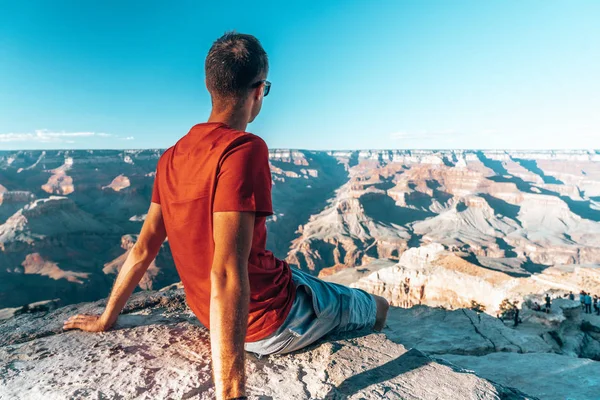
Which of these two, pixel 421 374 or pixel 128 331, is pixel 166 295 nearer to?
pixel 128 331

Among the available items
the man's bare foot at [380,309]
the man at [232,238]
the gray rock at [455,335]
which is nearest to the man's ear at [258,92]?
the man at [232,238]

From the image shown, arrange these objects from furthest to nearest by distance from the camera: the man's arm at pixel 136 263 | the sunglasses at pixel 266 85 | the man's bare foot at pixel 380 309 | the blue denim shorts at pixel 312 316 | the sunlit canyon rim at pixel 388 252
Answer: the sunlit canyon rim at pixel 388 252
the man's bare foot at pixel 380 309
the man's arm at pixel 136 263
the blue denim shorts at pixel 312 316
the sunglasses at pixel 266 85

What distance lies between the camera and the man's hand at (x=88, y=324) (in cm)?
224

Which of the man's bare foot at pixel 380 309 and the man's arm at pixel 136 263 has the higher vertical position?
the man's arm at pixel 136 263

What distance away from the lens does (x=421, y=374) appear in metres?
1.85

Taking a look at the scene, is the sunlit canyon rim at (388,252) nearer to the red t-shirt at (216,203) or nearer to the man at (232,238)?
the man at (232,238)

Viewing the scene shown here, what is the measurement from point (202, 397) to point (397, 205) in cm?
8299

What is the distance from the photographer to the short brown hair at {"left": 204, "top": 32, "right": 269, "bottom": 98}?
1421 mm

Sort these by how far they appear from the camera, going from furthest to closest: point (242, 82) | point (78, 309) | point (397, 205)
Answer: point (397, 205)
point (78, 309)
point (242, 82)

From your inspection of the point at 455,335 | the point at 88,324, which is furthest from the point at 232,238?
the point at 455,335

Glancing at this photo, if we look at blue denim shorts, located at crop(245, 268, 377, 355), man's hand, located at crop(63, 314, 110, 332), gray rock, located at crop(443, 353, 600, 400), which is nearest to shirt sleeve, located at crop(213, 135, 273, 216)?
blue denim shorts, located at crop(245, 268, 377, 355)

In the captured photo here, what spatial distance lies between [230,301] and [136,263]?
3.83 feet

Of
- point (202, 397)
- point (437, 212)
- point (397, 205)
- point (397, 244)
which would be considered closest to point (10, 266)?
point (202, 397)

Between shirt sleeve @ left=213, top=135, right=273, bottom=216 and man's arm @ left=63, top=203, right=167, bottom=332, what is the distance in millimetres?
895
